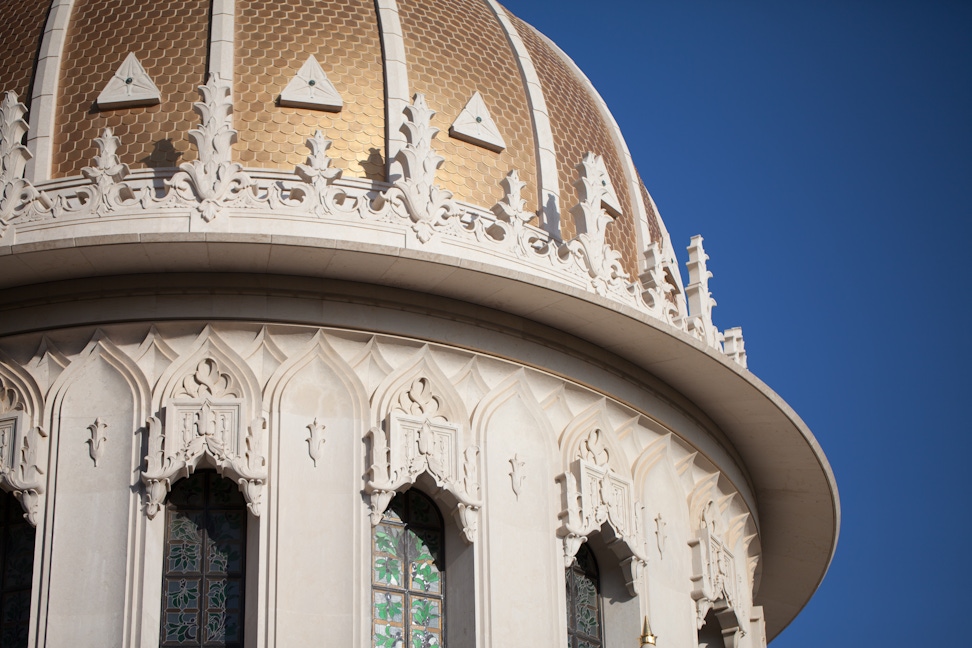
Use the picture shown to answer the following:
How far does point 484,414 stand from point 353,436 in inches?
81.0

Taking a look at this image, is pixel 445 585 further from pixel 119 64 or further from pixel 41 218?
pixel 119 64

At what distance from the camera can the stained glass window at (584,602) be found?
30875 mm

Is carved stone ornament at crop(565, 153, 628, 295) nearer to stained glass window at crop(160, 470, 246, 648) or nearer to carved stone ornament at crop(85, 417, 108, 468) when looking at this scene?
stained glass window at crop(160, 470, 246, 648)

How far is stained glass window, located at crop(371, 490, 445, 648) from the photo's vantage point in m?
29.1

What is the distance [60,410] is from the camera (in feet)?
96.4


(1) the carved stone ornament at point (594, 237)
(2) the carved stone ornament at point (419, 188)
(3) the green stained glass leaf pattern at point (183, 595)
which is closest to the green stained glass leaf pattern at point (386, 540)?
(3) the green stained glass leaf pattern at point (183, 595)

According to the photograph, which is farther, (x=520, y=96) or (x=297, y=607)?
(x=520, y=96)

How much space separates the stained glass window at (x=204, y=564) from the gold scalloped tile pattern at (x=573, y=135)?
7269 millimetres

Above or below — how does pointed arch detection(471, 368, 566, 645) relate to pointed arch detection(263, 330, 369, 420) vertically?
below

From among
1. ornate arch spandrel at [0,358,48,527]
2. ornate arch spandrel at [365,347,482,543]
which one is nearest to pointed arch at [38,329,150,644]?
ornate arch spandrel at [0,358,48,527]

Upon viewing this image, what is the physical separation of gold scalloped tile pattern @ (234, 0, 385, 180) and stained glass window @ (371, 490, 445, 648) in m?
5.25

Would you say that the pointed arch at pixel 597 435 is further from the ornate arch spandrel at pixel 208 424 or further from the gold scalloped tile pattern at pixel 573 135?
the ornate arch spandrel at pixel 208 424

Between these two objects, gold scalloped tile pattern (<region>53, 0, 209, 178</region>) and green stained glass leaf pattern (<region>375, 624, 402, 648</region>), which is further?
gold scalloped tile pattern (<region>53, 0, 209, 178</region>)

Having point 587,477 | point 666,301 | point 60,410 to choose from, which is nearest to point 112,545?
point 60,410
